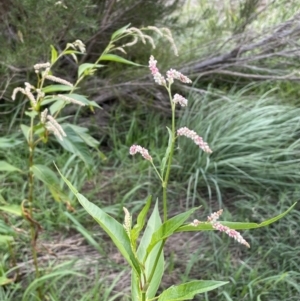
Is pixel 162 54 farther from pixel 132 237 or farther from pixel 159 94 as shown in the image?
pixel 132 237

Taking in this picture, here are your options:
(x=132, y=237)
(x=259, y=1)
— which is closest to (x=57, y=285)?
(x=132, y=237)

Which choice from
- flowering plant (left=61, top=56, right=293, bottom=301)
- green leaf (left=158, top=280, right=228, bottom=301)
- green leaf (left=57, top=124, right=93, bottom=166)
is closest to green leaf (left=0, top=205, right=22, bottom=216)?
green leaf (left=57, top=124, right=93, bottom=166)

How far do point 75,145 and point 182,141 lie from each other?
41.1 inches

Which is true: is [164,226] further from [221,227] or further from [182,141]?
[182,141]

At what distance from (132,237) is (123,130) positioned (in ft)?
7.43

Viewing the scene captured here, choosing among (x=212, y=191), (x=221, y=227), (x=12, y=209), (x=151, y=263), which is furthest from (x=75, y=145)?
(x=221, y=227)

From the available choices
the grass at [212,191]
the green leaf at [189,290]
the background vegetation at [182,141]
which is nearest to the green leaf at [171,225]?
the green leaf at [189,290]

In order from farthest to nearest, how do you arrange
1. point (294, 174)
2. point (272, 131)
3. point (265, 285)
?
point (272, 131) < point (294, 174) < point (265, 285)

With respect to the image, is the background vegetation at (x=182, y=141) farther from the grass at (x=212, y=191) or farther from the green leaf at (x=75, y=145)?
the green leaf at (x=75, y=145)

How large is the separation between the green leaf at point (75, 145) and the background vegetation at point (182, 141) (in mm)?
219

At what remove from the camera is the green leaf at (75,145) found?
6.81 feet

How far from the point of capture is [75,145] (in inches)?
82.9

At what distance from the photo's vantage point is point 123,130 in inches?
136

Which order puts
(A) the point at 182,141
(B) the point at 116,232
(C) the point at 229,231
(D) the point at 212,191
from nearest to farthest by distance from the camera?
(C) the point at 229,231, (B) the point at 116,232, (D) the point at 212,191, (A) the point at 182,141
